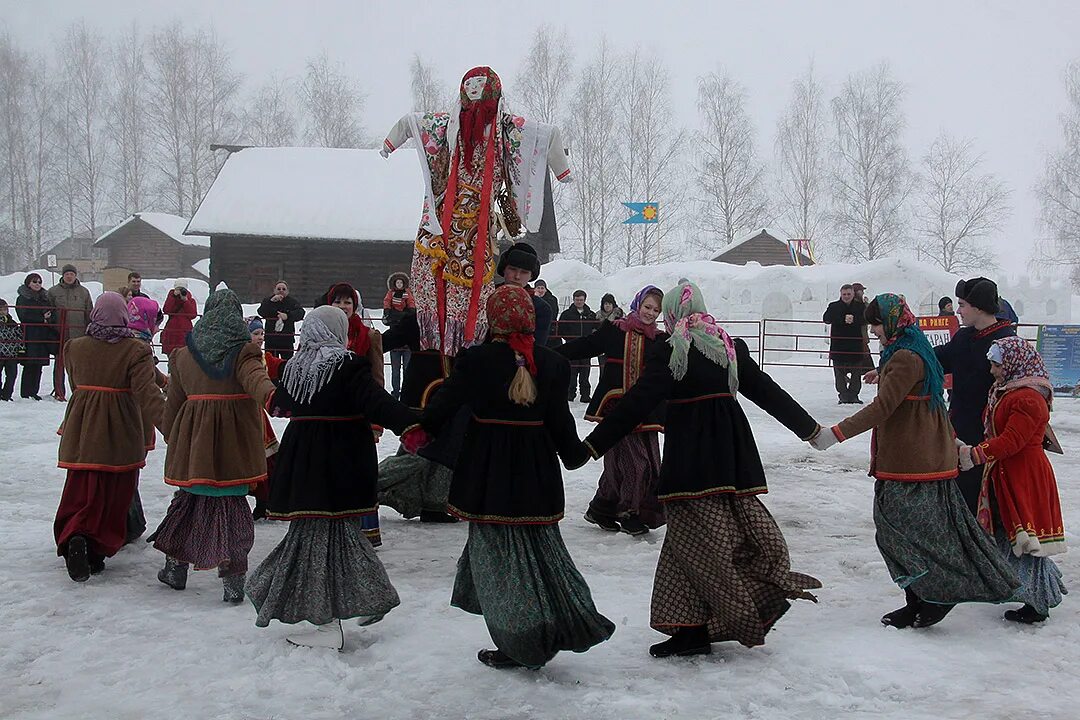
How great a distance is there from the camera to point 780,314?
25.2m

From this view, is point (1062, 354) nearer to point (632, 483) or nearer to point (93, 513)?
point (632, 483)

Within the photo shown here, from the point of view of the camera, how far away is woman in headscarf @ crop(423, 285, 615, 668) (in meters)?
3.87

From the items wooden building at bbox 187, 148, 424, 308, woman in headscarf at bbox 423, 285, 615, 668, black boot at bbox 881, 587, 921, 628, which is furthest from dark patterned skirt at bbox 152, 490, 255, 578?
wooden building at bbox 187, 148, 424, 308

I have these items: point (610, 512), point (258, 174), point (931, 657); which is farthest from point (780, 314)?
point (931, 657)

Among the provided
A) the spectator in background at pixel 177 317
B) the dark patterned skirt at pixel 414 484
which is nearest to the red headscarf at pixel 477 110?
the dark patterned skirt at pixel 414 484

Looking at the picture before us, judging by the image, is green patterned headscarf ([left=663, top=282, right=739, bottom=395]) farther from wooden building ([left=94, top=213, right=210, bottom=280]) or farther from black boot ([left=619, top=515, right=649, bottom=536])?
wooden building ([left=94, top=213, right=210, bottom=280])

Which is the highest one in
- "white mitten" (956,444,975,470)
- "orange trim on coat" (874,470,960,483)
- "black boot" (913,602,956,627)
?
"white mitten" (956,444,975,470)

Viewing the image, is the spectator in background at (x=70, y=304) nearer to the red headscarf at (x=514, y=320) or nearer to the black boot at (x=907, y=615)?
the red headscarf at (x=514, y=320)

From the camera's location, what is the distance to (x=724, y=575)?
13.3 feet

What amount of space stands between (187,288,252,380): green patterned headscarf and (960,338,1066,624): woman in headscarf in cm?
366

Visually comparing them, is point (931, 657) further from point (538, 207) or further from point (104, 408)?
point (104, 408)

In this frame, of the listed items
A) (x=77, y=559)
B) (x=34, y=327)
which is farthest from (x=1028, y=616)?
(x=34, y=327)

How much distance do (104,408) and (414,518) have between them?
2.29m

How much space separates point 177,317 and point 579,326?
6012 millimetres
